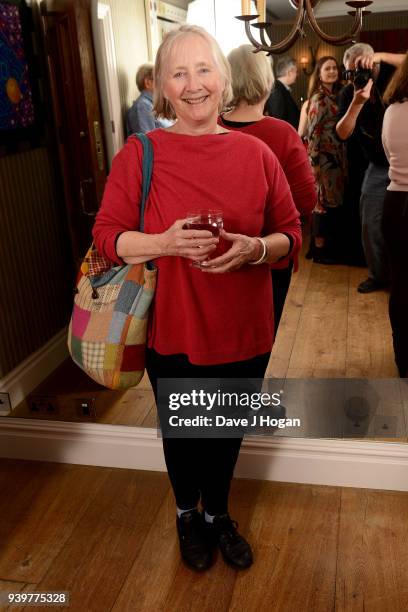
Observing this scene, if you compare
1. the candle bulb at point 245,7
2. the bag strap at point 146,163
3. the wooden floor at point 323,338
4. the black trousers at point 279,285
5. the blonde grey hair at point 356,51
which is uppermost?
the candle bulb at point 245,7

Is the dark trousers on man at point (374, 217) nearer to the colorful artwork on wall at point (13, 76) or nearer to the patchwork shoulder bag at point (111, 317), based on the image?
the patchwork shoulder bag at point (111, 317)

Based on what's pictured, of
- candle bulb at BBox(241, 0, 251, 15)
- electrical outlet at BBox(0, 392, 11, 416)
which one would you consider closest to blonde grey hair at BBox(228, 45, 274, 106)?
candle bulb at BBox(241, 0, 251, 15)

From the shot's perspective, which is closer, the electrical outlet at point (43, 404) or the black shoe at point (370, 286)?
the black shoe at point (370, 286)

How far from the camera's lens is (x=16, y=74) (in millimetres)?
2127

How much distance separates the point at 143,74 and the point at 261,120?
1.31 feet

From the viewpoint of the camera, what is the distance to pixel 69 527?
6.48 ft

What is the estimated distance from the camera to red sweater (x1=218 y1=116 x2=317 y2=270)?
5.61ft

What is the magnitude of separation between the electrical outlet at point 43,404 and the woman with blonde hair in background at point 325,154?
3.61 ft

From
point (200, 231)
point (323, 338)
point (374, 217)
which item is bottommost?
point (323, 338)

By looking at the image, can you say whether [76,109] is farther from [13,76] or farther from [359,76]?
[359,76]

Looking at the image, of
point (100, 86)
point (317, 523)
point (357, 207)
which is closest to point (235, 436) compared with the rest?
point (317, 523)

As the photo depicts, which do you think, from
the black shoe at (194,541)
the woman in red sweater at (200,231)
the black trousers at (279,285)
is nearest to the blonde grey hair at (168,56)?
Answer: the woman in red sweater at (200,231)

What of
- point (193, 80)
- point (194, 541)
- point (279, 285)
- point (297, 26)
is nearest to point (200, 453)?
point (194, 541)

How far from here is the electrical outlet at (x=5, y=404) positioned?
7.62 feet
